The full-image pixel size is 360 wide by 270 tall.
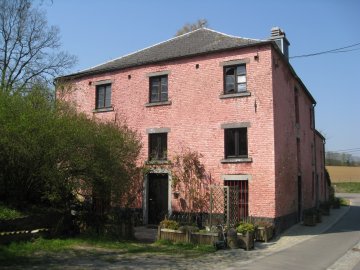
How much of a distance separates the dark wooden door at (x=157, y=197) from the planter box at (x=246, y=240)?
18.0 ft

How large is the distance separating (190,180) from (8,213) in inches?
311

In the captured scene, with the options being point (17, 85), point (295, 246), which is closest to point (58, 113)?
point (17, 85)

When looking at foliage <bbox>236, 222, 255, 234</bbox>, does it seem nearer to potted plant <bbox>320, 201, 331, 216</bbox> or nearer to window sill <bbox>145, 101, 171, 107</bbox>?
window sill <bbox>145, 101, 171, 107</bbox>

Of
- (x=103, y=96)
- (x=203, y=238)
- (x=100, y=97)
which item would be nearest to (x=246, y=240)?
(x=203, y=238)

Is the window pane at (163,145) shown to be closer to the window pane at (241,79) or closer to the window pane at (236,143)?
the window pane at (236,143)

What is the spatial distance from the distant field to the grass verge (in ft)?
8.83

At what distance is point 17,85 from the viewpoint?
482 inches

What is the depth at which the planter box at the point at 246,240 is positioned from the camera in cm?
1234

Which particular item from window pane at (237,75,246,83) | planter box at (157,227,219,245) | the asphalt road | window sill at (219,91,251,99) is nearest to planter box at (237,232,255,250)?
planter box at (157,227,219,245)

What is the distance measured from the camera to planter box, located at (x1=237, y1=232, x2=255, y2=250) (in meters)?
12.3

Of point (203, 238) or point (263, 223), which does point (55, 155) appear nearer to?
point (203, 238)

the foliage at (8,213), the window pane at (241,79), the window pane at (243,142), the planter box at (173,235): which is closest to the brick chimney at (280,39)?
the window pane at (241,79)

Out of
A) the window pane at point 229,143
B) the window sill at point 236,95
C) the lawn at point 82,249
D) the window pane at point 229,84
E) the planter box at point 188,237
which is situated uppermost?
the window pane at point 229,84

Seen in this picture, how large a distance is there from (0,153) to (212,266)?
684 cm
